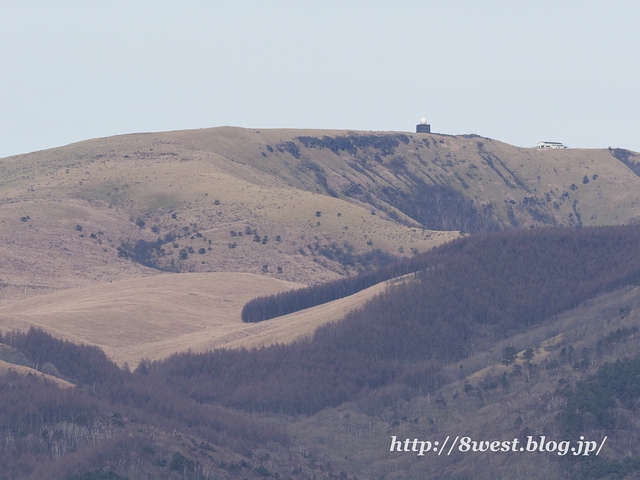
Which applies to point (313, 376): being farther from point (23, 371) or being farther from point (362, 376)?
point (23, 371)

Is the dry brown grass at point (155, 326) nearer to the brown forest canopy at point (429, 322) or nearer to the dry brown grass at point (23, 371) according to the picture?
the brown forest canopy at point (429, 322)

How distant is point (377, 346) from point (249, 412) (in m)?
23.1

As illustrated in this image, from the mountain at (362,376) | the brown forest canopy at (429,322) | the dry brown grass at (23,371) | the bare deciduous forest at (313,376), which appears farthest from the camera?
the brown forest canopy at (429,322)

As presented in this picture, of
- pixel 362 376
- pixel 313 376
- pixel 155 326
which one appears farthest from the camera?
pixel 155 326

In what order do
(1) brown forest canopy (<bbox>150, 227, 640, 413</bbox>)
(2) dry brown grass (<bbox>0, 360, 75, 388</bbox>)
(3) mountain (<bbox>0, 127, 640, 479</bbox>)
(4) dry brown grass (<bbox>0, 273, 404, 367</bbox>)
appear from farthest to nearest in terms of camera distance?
1. (4) dry brown grass (<bbox>0, 273, 404, 367</bbox>)
2. (1) brown forest canopy (<bbox>150, 227, 640, 413</bbox>)
3. (2) dry brown grass (<bbox>0, 360, 75, 388</bbox>)
4. (3) mountain (<bbox>0, 127, 640, 479</bbox>)

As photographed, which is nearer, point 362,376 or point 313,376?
point 313,376

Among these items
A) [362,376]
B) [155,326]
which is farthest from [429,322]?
[155,326]

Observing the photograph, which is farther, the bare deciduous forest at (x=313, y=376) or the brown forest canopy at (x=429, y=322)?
the brown forest canopy at (x=429, y=322)

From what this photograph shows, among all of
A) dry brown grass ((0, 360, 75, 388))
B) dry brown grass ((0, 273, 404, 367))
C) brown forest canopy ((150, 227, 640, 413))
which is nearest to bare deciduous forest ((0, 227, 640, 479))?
brown forest canopy ((150, 227, 640, 413))

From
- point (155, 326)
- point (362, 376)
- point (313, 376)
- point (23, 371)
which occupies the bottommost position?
point (362, 376)

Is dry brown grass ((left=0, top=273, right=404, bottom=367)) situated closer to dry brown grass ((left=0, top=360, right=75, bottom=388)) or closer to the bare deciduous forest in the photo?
the bare deciduous forest

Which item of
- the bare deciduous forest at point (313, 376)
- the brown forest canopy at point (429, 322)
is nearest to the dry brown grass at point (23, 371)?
the bare deciduous forest at point (313, 376)

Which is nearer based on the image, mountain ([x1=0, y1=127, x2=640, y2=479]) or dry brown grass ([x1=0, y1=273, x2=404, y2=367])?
mountain ([x1=0, y1=127, x2=640, y2=479])

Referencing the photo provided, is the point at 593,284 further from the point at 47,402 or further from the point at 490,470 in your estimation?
the point at 47,402
